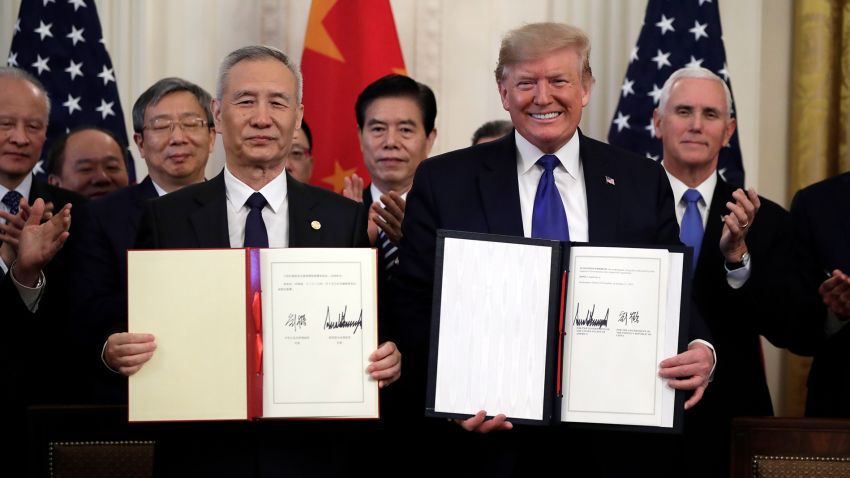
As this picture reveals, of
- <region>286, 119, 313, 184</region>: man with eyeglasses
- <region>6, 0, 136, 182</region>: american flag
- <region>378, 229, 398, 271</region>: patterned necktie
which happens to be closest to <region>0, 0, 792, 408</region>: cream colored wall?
<region>6, 0, 136, 182</region>: american flag

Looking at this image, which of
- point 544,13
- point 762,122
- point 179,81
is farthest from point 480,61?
point 179,81

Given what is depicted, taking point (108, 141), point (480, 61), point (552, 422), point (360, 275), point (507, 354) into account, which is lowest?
point (552, 422)

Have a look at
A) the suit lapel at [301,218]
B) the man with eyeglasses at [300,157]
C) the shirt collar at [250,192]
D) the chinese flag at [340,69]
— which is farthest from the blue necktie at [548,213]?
the chinese flag at [340,69]

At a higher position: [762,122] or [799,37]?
[799,37]

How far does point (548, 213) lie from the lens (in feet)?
9.65

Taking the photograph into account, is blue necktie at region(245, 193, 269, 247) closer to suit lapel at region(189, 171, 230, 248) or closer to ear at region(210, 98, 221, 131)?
suit lapel at region(189, 171, 230, 248)

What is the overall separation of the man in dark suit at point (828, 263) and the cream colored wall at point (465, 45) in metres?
1.74

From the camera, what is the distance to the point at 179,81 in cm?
435

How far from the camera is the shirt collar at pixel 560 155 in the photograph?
304 cm

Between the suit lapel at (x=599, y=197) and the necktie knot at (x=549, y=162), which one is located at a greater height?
the necktie knot at (x=549, y=162)

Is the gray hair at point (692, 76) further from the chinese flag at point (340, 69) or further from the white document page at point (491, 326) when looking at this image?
the white document page at point (491, 326)

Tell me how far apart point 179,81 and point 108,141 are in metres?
0.67

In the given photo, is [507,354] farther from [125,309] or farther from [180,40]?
[180,40]

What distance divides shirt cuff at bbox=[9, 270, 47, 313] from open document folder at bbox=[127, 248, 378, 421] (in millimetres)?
1094
